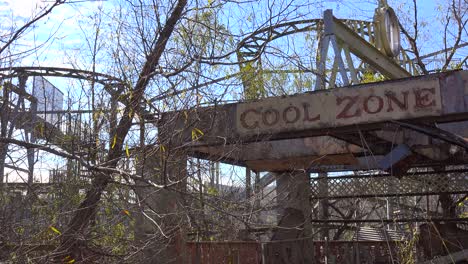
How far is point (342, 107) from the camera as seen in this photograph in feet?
21.2

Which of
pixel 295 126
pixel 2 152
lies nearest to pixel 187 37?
pixel 295 126

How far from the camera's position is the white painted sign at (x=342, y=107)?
608 cm

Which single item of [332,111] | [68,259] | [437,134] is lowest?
[68,259]

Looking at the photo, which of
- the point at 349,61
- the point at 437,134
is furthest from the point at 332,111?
the point at 349,61

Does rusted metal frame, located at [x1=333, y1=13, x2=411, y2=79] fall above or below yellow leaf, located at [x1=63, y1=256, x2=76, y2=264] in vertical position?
above

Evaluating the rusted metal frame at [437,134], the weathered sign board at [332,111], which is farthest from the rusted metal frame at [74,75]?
the rusted metal frame at [437,134]

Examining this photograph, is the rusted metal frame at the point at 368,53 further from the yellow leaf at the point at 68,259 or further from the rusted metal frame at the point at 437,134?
the yellow leaf at the point at 68,259

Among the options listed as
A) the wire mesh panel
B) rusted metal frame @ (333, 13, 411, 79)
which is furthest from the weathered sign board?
the wire mesh panel

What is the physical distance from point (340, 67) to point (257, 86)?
6.74 feet

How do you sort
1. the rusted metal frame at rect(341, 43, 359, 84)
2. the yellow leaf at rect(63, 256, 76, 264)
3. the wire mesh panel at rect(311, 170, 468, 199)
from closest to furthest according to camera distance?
the yellow leaf at rect(63, 256, 76, 264) < the rusted metal frame at rect(341, 43, 359, 84) < the wire mesh panel at rect(311, 170, 468, 199)

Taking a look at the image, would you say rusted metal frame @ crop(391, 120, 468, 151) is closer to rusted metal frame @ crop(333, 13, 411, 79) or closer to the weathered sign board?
the weathered sign board

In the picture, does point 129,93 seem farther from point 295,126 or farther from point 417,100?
point 417,100

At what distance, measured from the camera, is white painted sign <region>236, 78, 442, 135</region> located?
6078mm

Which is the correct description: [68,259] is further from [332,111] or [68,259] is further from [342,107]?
[342,107]
